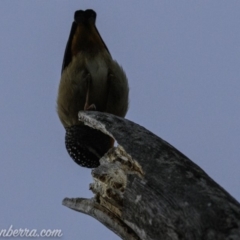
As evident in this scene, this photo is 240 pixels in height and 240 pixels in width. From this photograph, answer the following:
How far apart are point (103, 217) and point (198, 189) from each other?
722 mm

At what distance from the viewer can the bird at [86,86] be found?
5328 mm

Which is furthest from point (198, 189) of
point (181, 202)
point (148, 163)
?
point (148, 163)

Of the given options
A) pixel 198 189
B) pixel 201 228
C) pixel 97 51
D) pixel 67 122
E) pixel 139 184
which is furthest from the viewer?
pixel 97 51

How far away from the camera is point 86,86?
5.71m

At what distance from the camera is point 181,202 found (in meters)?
2.18

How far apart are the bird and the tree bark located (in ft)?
7.57

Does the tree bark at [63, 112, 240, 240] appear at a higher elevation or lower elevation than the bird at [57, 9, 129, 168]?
lower

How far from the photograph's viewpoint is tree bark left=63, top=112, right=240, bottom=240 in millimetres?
2090

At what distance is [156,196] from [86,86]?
11.6 feet

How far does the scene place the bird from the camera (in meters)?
5.33

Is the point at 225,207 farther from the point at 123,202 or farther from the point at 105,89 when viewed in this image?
the point at 105,89

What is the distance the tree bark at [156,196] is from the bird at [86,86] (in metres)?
2.31

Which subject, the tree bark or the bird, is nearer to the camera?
the tree bark

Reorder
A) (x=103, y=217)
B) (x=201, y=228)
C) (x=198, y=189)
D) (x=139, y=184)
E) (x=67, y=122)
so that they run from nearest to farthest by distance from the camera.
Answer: (x=201, y=228) → (x=198, y=189) → (x=139, y=184) → (x=103, y=217) → (x=67, y=122)
